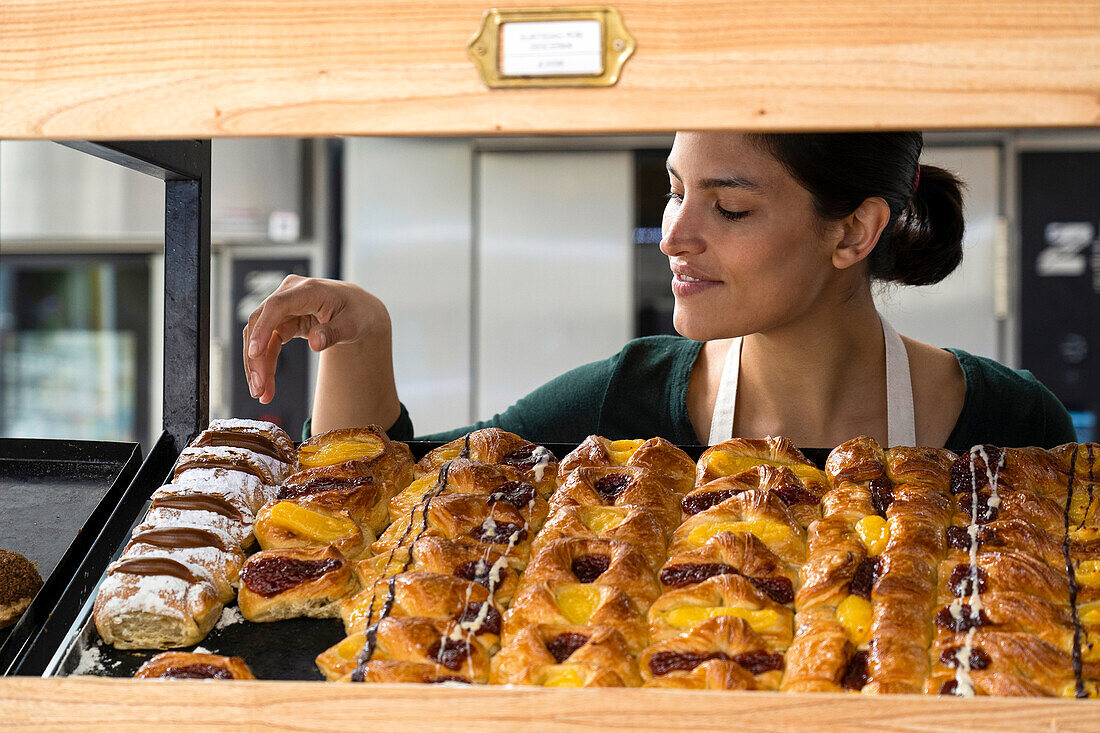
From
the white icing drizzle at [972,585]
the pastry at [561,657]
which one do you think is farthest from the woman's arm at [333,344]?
the white icing drizzle at [972,585]

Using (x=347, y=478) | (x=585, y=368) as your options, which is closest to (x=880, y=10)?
(x=347, y=478)

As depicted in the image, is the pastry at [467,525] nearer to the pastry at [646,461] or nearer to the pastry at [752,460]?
the pastry at [646,461]

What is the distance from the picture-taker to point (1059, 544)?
1.02 meters

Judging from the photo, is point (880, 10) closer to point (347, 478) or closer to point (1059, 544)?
point (1059, 544)

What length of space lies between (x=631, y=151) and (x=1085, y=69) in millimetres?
3058

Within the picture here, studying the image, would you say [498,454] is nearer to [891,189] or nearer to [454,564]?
[454,564]

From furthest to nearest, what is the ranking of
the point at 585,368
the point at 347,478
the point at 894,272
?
1. the point at 585,368
2. the point at 894,272
3. the point at 347,478

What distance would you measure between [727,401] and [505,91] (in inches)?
49.0

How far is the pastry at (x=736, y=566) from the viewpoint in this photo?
975 mm

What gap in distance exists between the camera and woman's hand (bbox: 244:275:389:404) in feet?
4.15

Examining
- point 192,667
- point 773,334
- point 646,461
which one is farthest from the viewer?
point 773,334

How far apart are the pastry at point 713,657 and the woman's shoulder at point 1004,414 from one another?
100cm

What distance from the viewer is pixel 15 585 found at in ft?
3.31

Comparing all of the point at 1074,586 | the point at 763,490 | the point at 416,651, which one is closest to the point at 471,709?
the point at 416,651
